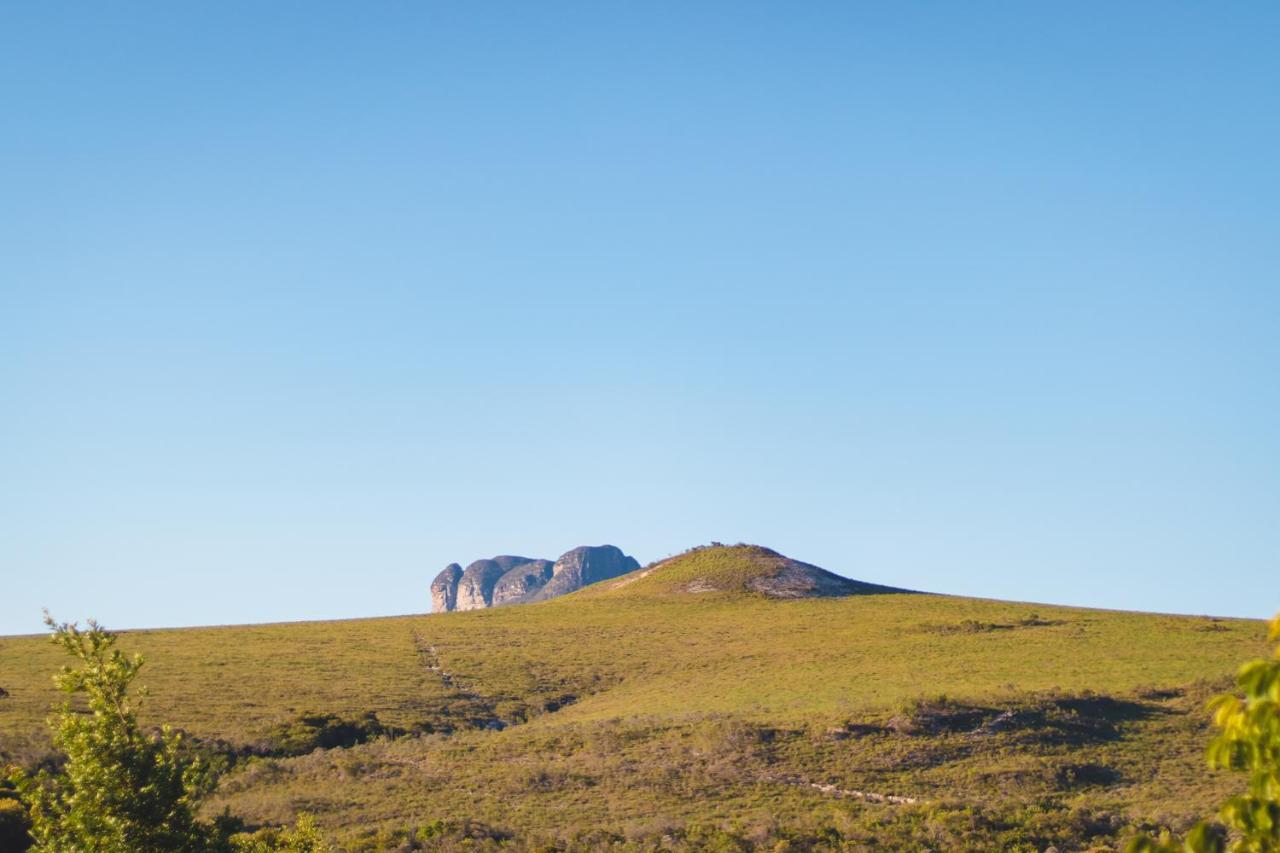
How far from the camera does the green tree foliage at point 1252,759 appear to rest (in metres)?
6.19

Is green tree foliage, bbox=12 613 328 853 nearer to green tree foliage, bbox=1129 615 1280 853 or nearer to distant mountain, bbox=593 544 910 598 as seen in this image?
green tree foliage, bbox=1129 615 1280 853

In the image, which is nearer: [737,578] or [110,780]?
[110,780]

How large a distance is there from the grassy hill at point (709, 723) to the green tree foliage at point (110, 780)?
16.2 meters

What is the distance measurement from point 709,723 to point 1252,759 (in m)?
46.5

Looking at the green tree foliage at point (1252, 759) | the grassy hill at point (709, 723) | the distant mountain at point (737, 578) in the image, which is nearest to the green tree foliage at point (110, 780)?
the grassy hill at point (709, 723)

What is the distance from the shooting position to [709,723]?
2026 inches

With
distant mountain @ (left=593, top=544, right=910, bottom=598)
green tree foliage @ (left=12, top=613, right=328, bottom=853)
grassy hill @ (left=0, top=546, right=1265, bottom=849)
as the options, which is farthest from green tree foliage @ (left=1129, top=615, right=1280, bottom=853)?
distant mountain @ (left=593, top=544, right=910, bottom=598)

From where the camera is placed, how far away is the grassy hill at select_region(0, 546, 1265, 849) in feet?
127

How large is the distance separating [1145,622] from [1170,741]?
3564cm

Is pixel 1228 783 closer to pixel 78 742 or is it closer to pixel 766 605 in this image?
pixel 78 742

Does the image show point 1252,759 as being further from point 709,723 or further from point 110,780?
point 709,723

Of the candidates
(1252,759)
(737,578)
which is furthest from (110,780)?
(737,578)

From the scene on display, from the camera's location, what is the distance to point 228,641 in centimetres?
8331

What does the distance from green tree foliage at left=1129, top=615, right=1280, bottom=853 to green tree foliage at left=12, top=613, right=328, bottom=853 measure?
17850mm
